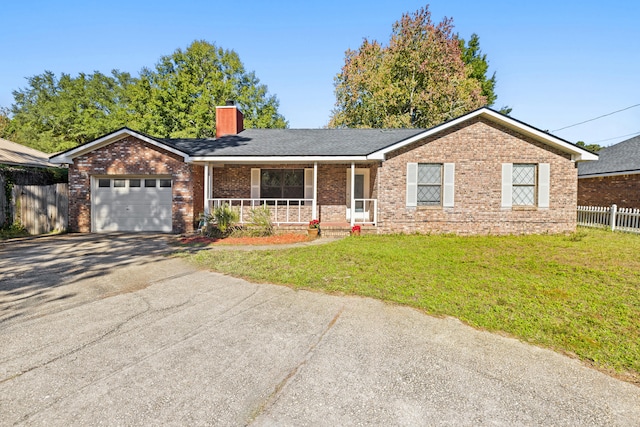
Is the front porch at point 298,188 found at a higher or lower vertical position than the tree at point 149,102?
lower

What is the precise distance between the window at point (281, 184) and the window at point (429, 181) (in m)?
5.08

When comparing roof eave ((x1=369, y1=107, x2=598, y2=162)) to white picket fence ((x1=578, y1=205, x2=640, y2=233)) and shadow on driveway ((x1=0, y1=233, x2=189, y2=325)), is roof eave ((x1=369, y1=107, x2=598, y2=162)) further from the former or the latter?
shadow on driveway ((x1=0, y1=233, x2=189, y2=325))

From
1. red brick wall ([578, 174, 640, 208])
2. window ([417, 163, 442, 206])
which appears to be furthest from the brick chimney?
red brick wall ([578, 174, 640, 208])

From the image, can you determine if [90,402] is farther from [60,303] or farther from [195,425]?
[60,303]

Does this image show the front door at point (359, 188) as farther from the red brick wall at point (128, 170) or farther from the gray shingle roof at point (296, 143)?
the red brick wall at point (128, 170)

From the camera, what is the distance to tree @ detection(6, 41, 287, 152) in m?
31.5

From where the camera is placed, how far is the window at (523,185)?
41.3 ft

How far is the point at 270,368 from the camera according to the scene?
11.1 ft

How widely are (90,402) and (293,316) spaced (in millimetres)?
2576

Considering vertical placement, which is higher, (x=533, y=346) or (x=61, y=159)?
(x=61, y=159)

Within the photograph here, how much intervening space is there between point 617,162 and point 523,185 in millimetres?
8765

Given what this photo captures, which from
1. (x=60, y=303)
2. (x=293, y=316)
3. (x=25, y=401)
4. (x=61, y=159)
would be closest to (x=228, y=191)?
(x=61, y=159)

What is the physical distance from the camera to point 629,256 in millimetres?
8586

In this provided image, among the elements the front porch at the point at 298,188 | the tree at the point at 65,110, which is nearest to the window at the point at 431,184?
the front porch at the point at 298,188
